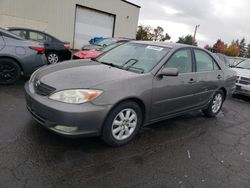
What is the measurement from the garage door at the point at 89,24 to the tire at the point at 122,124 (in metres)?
16.1

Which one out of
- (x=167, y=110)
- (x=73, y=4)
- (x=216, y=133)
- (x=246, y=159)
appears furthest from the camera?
(x=73, y=4)

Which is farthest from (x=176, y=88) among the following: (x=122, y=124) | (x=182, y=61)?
(x=122, y=124)

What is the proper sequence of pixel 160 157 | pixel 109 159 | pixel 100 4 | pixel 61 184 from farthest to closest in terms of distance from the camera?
pixel 100 4 → pixel 160 157 → pixel 109 159 → pixel 61 184

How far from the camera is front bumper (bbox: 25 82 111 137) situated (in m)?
2.98

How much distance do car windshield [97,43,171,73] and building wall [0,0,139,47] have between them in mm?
13031

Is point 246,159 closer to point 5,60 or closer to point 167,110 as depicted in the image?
point 167,110

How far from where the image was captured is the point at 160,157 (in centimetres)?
339

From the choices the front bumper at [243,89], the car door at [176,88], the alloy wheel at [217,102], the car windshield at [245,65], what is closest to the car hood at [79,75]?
the car door at [176,88]

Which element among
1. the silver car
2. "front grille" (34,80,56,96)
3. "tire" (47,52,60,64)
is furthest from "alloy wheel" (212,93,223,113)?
"tire" (47,52,60,64)

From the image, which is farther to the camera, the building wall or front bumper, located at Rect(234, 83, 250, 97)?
the building wall

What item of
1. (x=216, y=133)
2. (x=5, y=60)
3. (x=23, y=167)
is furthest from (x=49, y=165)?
(x=5, y=60)

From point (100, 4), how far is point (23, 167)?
18164mm

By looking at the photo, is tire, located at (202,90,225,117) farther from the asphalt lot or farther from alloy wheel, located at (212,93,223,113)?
the asphalt lot

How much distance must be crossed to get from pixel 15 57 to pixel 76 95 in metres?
3.51
